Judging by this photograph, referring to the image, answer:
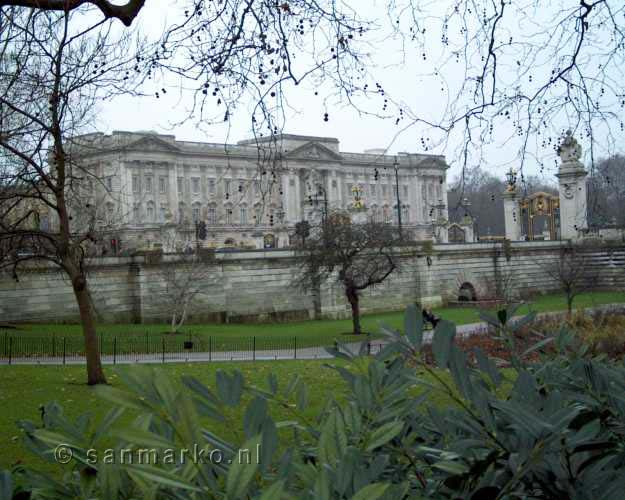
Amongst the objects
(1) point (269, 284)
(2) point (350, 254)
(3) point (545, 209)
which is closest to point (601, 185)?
(2) point (350, 254)

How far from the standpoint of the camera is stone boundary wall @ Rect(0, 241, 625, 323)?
35.1 metres

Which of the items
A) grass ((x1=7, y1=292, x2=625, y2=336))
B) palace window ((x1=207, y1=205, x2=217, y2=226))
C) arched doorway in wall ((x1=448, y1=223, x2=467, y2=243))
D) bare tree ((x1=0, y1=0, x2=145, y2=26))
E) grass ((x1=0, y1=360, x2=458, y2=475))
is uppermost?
palace window ((x1=207, y1=205, x2=217, y2=226))

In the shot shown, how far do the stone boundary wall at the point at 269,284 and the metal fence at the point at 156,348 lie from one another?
510cm

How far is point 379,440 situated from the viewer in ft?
6.44

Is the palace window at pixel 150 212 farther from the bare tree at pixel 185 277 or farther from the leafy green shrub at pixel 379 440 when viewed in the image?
the leafy green shrub at pixel 379 440

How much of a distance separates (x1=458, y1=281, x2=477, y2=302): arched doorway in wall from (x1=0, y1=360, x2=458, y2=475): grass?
30513 mm

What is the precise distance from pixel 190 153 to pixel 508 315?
71.0m

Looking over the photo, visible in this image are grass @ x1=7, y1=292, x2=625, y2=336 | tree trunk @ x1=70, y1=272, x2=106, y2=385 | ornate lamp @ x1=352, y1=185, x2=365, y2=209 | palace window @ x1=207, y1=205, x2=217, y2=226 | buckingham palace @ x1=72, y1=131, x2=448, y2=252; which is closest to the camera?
tree trunk @ x1=70, y1=272, x2=106, y2=385

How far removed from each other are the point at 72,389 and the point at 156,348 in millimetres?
12338

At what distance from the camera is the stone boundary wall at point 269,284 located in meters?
35.1

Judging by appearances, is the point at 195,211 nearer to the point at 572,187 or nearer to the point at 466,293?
the point at 466,293

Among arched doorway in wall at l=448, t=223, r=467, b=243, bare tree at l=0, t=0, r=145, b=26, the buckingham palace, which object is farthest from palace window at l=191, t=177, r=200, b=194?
bare tree at l=0, t=0, r=145, b=26

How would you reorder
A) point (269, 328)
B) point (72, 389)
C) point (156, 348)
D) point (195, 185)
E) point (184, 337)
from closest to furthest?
point (72, 389), point (156, 348), point (184, 337), point (269, 328), point (195, 185)

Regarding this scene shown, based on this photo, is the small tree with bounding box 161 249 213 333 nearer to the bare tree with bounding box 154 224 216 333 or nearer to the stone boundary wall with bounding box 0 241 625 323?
the bare tree with bounding box 154 224 216 333
